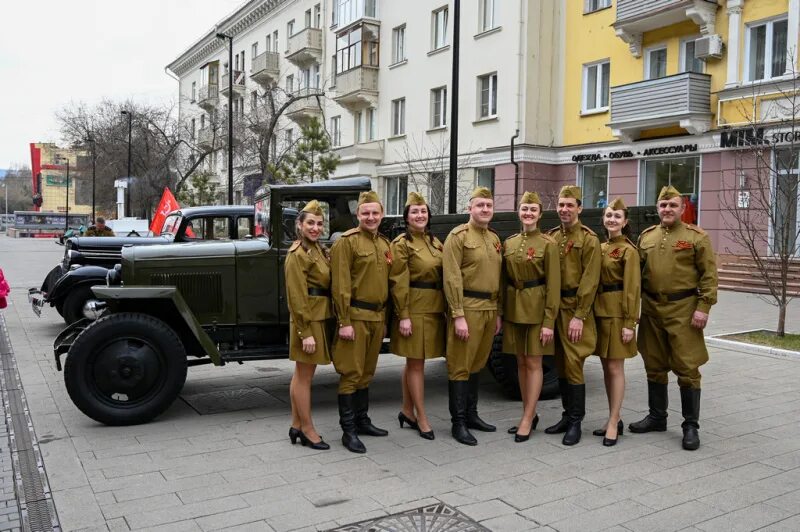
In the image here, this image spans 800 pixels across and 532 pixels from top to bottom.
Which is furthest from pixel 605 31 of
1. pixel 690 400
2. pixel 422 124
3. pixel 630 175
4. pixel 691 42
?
pixel 690 400

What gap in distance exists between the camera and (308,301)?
533cm

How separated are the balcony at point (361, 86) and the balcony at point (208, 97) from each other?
772 inches

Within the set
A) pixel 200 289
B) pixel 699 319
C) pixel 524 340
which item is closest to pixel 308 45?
pixel 200 289

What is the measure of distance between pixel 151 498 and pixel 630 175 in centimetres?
1816

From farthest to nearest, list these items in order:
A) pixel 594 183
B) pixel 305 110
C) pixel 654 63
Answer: pixel 305 110
pixel 594 183
pixel 654 63

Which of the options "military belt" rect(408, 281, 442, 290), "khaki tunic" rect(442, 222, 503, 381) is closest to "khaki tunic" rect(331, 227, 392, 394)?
"military belt" rect(408, 281, 442, 290)

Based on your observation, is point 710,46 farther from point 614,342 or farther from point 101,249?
point 614,342

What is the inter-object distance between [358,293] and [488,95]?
19611mm

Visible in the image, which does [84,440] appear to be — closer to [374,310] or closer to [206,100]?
[374,310]

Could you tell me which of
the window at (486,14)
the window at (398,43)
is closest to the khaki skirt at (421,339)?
the window at (486,14)

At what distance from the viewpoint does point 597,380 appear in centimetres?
794

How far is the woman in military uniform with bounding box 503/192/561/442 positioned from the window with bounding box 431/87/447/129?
2081cm

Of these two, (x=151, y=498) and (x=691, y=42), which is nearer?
(x=151, y=498)

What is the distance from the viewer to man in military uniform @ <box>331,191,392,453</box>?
5.33 metres
